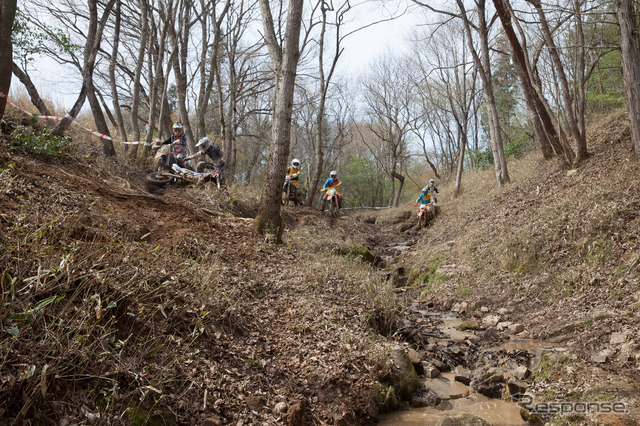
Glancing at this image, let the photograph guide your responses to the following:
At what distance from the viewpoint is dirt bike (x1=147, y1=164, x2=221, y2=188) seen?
395 inches

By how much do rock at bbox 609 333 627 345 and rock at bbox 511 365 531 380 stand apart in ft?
3.32

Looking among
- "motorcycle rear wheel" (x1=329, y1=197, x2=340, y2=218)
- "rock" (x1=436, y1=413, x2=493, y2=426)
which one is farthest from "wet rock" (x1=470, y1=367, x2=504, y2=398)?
"motorcycle rear wheel" (x1=329, y1=197, x2=340, y2=218)

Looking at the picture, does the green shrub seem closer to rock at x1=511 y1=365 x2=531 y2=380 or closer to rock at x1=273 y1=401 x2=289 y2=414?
rock at x1=273 y1=401 x2=289 y2=414

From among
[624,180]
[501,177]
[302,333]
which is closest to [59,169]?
[302,333]

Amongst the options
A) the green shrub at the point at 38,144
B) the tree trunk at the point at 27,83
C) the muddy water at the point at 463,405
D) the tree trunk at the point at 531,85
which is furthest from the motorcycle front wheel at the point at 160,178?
the tree trunk at the point at 531,85

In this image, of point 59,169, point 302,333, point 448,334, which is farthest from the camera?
point 59,169

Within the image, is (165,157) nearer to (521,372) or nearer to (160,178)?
(160,178)

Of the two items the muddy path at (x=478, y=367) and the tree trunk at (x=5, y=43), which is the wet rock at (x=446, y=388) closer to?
the muddy path at (x=478, y=367)

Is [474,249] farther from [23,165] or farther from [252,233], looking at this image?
[23,165]

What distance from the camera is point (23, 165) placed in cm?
543

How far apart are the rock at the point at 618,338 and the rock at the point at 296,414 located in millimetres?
3679

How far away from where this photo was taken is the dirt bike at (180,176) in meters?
10.0

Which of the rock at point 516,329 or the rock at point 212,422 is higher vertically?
the rock at point 212,422

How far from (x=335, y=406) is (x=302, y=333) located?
103cm
